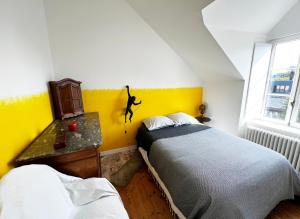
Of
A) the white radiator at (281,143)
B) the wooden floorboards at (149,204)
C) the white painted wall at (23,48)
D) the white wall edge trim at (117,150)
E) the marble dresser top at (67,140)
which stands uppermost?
the white painted wall at (23,48)

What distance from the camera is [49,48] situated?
1.99m

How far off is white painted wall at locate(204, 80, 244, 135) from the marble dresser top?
7.80 feet

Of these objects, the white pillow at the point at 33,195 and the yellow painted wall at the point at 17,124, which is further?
the yellow painted wall at the point at 17,124

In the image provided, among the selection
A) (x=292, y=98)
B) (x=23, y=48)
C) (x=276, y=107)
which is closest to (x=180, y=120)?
(x=276, y=107)

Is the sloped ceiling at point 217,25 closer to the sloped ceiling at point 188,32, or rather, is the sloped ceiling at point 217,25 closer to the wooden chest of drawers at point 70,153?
the sloped ceiling at point 188,32

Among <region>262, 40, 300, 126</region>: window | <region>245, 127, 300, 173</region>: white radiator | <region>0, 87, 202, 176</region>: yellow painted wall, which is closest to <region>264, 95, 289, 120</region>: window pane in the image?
<region>262, 40, 300, 126</region>: window

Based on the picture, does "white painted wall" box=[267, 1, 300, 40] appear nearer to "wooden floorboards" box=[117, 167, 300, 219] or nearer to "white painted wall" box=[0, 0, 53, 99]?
"wooden floorboards" box=[117, 167, 300, 219]

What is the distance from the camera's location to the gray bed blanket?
115cm

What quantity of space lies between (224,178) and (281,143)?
57.2 inches

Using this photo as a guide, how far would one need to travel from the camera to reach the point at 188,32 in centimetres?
209

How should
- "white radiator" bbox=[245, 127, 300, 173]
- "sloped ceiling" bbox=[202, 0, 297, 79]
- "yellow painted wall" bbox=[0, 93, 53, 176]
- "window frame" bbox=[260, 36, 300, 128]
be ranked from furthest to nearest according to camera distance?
1. "window frame" bbox=[260, 36, 300, 128]
2. "white radiator" bbox=[245, 127, 300, 173]
3. "sloped ceiling" bbox=[202, 0, 297, 79]
4. "yellow painted wall" bbox=[0, 93, 53, 176]

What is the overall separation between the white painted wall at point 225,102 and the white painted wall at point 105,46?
1087 millimetres

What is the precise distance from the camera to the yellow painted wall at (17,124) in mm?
954

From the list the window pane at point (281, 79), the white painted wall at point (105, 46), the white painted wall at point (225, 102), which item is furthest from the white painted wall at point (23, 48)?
the window pane at point (281, 79)
